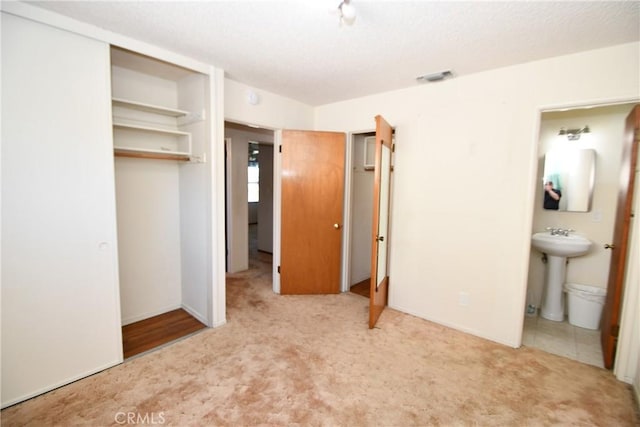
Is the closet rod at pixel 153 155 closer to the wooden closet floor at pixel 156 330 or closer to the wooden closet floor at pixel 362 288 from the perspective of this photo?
the wooden closet floor at pixel 156 330

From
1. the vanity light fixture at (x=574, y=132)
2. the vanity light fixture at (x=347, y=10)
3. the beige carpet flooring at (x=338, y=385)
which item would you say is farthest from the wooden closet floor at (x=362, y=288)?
the vanity light fixture at (x=347, y=10)

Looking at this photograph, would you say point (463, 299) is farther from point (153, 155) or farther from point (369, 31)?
point (153, 155)

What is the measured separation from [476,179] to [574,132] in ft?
4.48

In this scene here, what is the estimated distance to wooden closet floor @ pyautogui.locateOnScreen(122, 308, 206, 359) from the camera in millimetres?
2393

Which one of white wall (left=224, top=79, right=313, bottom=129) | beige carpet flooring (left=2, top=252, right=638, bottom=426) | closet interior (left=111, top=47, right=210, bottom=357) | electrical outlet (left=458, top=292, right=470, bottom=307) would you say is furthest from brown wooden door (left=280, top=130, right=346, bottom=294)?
electrical outlet (left=458, top=292, right=470, bottom=307)

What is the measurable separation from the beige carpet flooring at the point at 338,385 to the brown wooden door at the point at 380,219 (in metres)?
0.34

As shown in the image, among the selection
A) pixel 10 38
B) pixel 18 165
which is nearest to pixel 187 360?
pixel 18 165

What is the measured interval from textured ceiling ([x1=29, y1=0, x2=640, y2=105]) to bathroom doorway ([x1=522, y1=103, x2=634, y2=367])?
45.9 inches

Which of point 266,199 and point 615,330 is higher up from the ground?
point 266,199

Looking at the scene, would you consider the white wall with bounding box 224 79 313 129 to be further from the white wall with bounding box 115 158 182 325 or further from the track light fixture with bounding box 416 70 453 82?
the track light fixture with bounding box 416 70 453 82

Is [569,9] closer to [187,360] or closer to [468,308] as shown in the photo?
[468,308]

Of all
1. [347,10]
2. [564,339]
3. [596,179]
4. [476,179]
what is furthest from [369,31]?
[564,339]

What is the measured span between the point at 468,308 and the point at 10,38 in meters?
3.91

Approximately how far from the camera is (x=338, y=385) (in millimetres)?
1969
